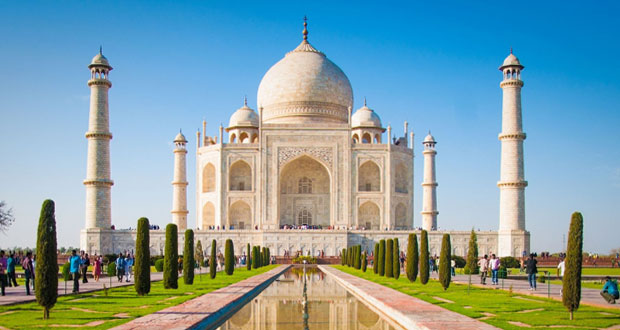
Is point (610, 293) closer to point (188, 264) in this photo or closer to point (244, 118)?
point (188, 264)

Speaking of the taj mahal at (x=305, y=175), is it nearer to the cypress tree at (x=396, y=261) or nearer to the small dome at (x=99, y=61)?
the small dome at (x=99, y=61)

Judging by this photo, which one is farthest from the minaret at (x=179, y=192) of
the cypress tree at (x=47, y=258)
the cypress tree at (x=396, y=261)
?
the cypress tree at (x=47, y=258)

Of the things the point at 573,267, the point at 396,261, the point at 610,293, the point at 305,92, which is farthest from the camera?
the point at 305,92

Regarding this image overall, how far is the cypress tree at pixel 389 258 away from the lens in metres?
15.1

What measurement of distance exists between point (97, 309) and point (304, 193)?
72.1 ft

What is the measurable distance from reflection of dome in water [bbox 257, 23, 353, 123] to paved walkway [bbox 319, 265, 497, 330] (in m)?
20.5

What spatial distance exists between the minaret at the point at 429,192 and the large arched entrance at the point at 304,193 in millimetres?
4273

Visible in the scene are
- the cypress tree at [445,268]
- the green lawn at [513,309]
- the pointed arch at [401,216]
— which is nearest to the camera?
the green lawn at [513,309]

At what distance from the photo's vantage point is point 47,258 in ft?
25.6

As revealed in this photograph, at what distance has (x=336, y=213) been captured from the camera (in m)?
28.1

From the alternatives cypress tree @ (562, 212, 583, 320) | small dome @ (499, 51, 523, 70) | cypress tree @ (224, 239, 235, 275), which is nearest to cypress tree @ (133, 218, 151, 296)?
cypress tree @ (224, 239, 235, 275)

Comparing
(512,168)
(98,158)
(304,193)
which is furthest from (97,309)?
(304,193)

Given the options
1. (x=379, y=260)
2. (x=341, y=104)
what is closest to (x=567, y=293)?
(x=379, y=260)

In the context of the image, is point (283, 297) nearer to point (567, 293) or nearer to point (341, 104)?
point (567, 293)
